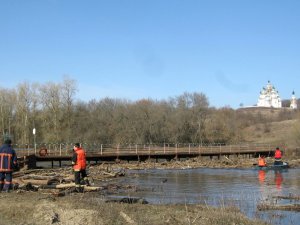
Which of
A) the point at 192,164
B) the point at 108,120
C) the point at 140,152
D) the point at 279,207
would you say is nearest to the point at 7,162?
the point at 279,207

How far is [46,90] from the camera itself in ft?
232

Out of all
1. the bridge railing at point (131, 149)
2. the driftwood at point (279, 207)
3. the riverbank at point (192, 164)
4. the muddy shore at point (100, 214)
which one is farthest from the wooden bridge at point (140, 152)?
the driftwood at point (279, 207)

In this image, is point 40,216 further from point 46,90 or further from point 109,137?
point 109,137

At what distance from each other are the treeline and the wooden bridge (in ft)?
36.8

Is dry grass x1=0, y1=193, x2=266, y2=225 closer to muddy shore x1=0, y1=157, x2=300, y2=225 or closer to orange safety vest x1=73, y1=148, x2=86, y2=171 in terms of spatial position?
muddy shore x1=0, y1=157, x2=300, y2=225

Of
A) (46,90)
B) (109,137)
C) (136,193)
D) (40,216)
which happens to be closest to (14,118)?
(46,90)

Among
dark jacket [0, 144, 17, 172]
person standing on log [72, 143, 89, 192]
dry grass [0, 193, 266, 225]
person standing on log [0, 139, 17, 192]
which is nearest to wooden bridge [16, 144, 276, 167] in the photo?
person standing on log [72, 143, 89, 192]

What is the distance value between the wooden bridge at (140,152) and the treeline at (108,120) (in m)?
11.2

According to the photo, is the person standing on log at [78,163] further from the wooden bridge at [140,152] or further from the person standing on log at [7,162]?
the wooden bridge at [140,152]

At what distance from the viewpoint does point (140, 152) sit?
5356cm

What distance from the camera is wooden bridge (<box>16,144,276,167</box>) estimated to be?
4584 centimetres

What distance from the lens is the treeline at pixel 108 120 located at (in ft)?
227

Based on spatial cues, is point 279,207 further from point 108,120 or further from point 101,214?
point 108,120

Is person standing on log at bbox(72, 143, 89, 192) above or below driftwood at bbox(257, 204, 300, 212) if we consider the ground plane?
above
